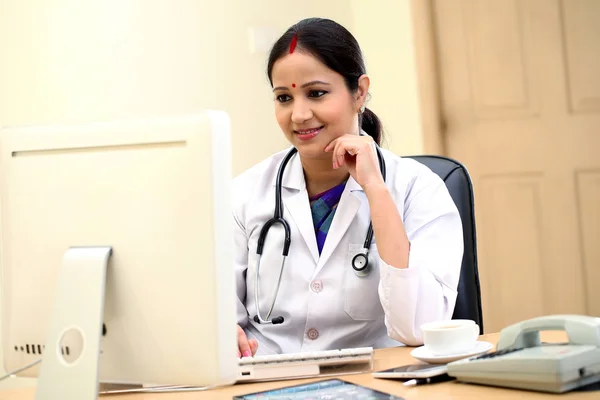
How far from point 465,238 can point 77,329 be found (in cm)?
104

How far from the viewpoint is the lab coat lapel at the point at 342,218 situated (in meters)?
1.80

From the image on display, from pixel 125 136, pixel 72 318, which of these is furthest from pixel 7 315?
pixel 125 136

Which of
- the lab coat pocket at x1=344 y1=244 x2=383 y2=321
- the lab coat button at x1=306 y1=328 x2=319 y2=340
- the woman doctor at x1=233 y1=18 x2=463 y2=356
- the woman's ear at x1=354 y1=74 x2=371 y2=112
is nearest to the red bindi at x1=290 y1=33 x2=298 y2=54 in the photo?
the woman doctor at x1=233 y1=18 x2=463 y2=356

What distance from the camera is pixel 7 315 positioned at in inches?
43.2

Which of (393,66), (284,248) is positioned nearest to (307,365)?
(284,248)

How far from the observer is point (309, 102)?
6.19 ft

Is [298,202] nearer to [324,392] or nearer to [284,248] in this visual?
[284,248]

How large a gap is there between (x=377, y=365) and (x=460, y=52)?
2391 millimetres

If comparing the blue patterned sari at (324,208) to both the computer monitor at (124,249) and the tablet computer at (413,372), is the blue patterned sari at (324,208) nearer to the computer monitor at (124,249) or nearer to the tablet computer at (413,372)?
the tablet computer at (413,372)

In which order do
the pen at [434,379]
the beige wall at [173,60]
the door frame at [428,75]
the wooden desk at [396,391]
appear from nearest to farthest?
the wooden desk at [396,391], the pen at [434,379], the beige wall at [173,60], the door frame at [428,75]

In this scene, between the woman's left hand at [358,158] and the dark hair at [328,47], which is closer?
the woman's left hand at [358,158]

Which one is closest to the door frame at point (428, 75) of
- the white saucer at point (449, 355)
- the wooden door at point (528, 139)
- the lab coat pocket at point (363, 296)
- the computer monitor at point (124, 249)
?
the wooden door at point (528, 139)

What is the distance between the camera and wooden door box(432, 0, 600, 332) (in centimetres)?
324

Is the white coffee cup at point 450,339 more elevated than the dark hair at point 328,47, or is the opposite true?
the dark hair at point 328,47
